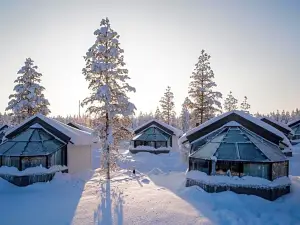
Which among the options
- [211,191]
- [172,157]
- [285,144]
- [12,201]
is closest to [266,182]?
[211,191]

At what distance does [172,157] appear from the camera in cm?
3575

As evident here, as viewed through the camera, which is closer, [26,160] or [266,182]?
[266,182]

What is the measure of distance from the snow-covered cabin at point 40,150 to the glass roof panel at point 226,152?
38.2 feet

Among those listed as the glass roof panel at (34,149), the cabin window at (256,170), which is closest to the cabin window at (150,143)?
the glass roof panel at (34,149)

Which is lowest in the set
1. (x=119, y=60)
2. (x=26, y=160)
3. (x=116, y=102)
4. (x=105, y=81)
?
(x=26, y=160)

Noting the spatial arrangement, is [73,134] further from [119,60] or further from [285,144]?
[285,144]

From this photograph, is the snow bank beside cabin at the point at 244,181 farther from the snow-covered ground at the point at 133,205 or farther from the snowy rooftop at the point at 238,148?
the snowy rooftop at the point at 238,148

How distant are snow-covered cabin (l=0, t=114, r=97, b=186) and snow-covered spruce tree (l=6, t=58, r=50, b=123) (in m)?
10.3

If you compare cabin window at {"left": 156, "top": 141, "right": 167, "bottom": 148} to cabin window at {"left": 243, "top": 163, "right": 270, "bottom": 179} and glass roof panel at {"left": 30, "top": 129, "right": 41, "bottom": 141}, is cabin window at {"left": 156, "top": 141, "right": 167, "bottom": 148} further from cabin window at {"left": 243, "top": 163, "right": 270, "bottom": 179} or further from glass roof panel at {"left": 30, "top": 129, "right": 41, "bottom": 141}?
cabin window at {"left": 243, "top": 163, "right": 270, "bottom": 179}

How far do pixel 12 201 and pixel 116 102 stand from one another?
399 inches

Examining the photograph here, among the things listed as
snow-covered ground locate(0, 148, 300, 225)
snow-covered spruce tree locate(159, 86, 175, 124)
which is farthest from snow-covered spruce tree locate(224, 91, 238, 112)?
snow-covered ground locate(0, 148, 300, 225)

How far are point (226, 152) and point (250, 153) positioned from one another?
1.38 metres

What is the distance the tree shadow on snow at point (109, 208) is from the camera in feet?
42.0

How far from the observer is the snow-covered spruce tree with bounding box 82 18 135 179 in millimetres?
21500
